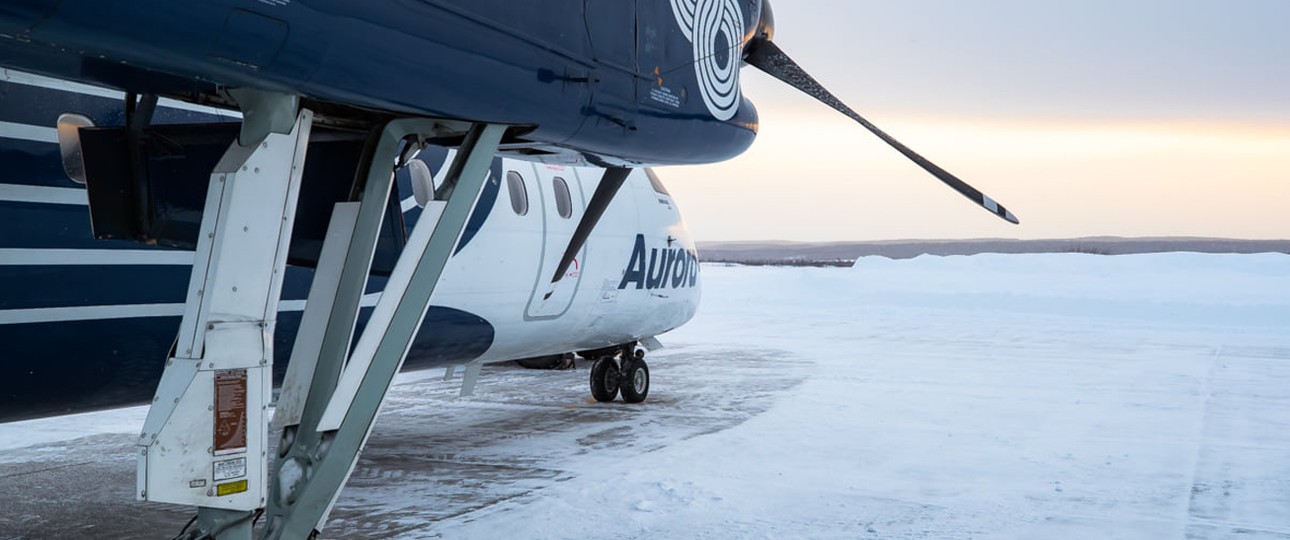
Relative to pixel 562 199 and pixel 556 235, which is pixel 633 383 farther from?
pixel 556 235

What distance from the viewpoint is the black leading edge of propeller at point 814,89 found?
7906 mm

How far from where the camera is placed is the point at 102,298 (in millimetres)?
6355

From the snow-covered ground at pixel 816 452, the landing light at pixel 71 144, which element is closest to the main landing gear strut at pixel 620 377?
the snow-covered ground at pixel 816 452

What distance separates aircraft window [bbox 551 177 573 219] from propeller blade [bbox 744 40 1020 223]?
3.68 m

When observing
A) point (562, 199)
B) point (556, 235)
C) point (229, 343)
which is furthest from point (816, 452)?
point (229, 343)

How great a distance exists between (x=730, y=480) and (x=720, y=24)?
3883 millimetres

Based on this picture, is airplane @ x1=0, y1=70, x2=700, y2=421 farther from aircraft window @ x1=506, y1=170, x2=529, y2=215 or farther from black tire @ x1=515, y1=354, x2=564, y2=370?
black tire @ x1=515, y1=354, x2=564, y2=370

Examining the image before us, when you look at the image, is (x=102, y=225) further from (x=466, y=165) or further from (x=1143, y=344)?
(x=1143, y=344)

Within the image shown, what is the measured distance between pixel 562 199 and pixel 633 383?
10.8 ft

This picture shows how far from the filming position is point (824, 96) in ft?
27.2

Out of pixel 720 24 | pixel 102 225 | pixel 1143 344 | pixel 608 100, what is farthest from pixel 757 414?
pixel 1143 344

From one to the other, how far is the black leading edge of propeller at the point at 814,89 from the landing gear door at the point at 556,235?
3464 mm

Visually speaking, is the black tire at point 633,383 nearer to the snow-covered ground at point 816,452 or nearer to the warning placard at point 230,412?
the snow-covered ground at point 816,452

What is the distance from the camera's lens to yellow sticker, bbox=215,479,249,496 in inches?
182
